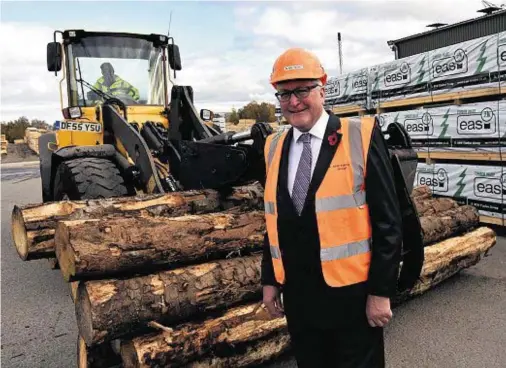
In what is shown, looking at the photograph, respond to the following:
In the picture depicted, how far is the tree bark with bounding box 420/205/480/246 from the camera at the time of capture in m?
5.05

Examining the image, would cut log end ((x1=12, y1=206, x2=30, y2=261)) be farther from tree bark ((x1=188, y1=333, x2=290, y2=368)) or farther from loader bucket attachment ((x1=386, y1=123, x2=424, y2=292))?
loader bucket attachment ((x1=386, y1=123, x2=424, y2=292))

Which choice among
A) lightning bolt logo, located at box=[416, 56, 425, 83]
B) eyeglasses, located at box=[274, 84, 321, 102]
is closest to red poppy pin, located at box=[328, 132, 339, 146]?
eyeglasses, located at box=[274, 84, 321, 102]

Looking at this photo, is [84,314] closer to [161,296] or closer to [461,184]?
[161,296]

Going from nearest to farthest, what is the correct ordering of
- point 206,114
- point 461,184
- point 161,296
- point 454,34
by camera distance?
point 161,296 → point 206,114 → point 461,184 → point 454,34

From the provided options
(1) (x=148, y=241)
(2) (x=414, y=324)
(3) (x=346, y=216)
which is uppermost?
(3) (x=346, y=216)

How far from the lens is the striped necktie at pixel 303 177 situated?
89.6 inches

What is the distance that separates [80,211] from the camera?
13.0ft

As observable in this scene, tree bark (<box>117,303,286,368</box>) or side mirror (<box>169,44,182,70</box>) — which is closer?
tree bark (<box>117,303,286,368</box>)

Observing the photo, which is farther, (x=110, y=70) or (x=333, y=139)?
(x=110, y=70)

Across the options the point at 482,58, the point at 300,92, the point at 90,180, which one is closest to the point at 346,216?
the point at 300,92

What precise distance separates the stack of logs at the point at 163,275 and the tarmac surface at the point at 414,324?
58cm

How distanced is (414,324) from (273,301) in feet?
7.32

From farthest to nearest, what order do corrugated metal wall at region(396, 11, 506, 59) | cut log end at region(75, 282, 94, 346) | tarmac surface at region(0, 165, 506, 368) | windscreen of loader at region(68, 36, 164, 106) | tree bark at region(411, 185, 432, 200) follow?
1. corrugated metal wall at region(396, 11, 506, 59)
2. windscreen of loader at region(68, 36, 164, 106)
3. tree bark at region(411, 185, 432, 200)
4. tarmac surface at region(0, 165, 506, 368)
5. cut log end at region(75, 282, 94, 346)

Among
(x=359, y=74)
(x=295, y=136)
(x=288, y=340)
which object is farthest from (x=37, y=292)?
(x=359, y=74)
